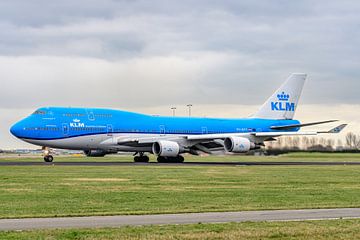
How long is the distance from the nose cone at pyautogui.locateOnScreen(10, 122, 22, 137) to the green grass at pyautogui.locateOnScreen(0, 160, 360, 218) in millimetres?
18113

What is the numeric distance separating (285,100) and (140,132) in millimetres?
18373

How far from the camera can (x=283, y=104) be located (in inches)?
2702

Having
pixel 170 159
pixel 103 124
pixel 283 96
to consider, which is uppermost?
pixel 283 96

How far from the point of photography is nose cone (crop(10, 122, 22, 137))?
172 ft

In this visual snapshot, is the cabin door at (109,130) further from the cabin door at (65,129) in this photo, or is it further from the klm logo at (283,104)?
the klm logo at (283,104)

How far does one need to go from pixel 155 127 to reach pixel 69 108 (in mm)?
7924

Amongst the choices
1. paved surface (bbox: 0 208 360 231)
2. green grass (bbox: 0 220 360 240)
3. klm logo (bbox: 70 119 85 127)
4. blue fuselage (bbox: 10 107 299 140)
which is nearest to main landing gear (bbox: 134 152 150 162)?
blue fuselage (bbox: 10 107 299 140)

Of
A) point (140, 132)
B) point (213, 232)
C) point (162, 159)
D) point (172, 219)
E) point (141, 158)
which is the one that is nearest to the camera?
point (213, 232)

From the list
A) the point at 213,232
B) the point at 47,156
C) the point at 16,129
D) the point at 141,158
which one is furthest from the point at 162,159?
the point at 213,232

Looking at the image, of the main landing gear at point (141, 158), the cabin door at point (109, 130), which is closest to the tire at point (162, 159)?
the main landing gear at point (141, 158)

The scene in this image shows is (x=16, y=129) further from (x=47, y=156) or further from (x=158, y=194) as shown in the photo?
(x=158, y=194)

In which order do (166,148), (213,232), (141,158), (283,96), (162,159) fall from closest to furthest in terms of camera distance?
(213,232) → (166,148) → (162,159) → (141,158) → (283,96)

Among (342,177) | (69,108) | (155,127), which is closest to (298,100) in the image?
(155,127)

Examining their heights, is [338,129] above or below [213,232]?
above
